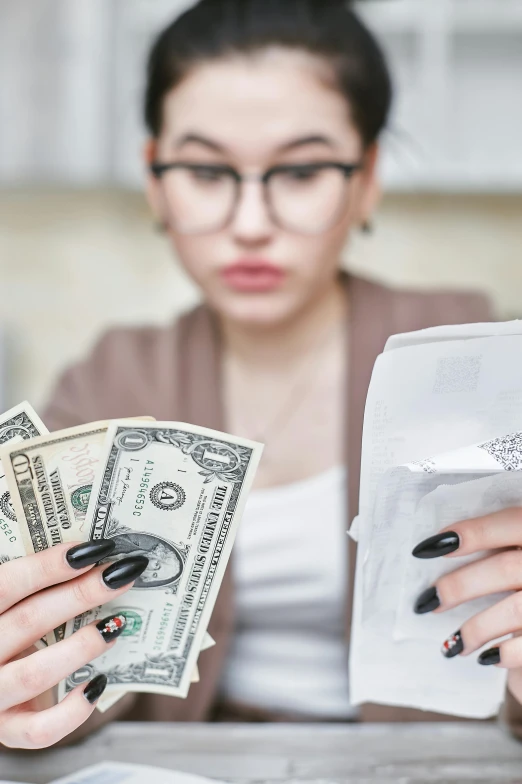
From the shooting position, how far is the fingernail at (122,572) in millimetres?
487

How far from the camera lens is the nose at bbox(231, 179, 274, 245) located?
1.10m

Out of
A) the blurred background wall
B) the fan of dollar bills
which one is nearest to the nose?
the fan of dollar bills

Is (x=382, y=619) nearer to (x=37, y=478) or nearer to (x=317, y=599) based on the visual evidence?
(x=37, y=478)

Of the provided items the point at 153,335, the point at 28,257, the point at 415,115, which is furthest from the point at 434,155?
the point at 28,257

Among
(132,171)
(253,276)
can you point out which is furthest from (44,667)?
(132,171)

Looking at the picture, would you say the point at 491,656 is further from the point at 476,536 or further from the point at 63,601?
the point at 63,601

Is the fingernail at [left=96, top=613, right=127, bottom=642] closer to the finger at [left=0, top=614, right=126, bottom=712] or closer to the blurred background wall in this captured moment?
the finger at [left=0, top=614, right=126, bottom=712]

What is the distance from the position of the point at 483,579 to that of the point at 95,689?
1.04ft

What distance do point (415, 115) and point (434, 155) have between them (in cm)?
12

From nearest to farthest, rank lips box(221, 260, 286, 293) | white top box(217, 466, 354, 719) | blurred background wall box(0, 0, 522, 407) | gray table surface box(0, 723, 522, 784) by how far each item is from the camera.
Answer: gray table surface box(0, 723, 522, 784)
white top box(217, 466, 354, 719)
lips box(221, 260, 286, 293)
blurred background wall box(0, 0, 522, 407)

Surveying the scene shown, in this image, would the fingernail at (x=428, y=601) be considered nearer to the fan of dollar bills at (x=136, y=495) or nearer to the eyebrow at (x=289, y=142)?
the fan of dollar bills at (x=136, y=495)

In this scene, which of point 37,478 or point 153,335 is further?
point 153,335

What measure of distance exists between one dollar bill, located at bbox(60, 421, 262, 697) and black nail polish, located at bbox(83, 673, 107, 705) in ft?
0.05

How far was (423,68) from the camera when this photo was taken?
1.88m
